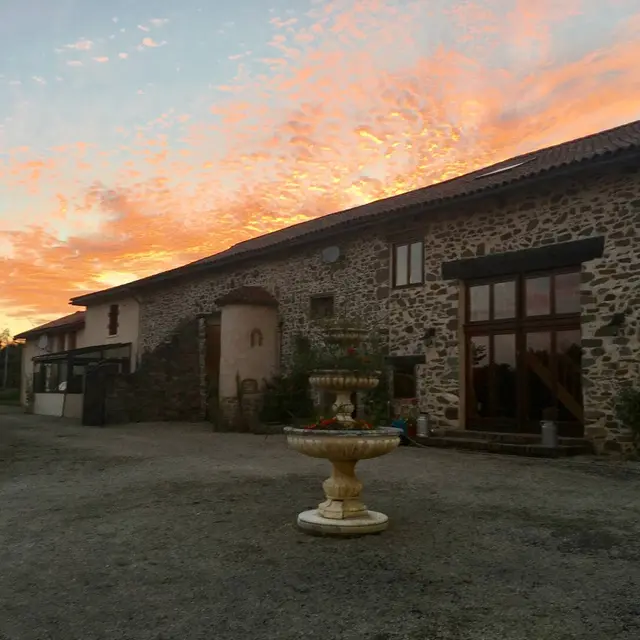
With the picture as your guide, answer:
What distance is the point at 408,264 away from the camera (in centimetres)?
1417

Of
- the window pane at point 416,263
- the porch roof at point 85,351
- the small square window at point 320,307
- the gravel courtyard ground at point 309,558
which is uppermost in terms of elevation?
the window pane at point 416,263

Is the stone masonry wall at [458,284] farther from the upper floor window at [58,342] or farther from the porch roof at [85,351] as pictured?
the upper floor window at [58,342]

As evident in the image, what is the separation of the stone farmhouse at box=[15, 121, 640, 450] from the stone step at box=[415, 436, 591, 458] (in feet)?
1.71

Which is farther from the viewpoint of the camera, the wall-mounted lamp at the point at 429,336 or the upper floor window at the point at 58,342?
the upper floor window at the point at 58,342

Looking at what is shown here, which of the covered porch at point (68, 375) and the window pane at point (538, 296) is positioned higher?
the window pane at point (538, 296)

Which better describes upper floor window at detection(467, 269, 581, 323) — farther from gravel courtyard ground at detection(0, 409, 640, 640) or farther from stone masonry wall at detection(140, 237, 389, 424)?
gravel courtyard ground at detection(0, 409, 640, 640)

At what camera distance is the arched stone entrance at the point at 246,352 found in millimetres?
16188

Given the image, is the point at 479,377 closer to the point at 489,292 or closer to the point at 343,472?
the point at 489,292

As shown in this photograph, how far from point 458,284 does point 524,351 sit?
189 centimetres

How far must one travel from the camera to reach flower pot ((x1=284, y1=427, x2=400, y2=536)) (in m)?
5.37

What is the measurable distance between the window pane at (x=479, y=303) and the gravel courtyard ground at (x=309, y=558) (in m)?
4.34

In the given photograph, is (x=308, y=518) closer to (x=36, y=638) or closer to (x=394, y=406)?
(x=36, y=638)

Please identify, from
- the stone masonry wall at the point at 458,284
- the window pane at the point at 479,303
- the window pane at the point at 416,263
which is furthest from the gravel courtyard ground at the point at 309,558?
the window pane at the point at 416,263

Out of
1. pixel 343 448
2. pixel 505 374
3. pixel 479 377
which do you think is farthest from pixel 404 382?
pixel 343 448
